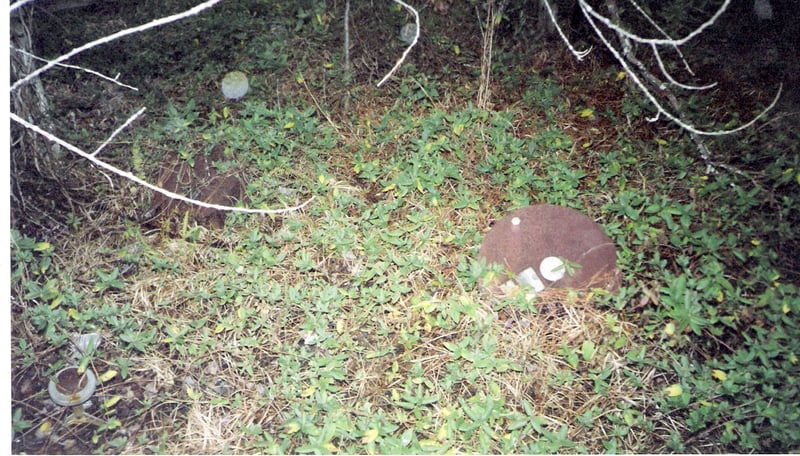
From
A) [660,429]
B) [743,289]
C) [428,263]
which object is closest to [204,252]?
[428,263]

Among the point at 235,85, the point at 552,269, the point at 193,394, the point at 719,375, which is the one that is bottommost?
the point at 193,394

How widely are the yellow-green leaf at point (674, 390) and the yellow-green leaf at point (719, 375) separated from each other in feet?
0.51

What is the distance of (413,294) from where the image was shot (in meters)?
2.41

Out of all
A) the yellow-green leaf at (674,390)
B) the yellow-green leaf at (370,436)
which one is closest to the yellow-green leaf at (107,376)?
the yellow-green leaf at (370,436)

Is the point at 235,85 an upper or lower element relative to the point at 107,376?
upper

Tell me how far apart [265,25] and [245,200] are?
169 cm

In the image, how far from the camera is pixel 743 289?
216 cm

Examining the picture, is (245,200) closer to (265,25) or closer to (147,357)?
(147,357)

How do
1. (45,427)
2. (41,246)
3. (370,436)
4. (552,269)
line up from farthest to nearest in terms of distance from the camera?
(41,246) < (552,269) < (45,427) < (370,436)

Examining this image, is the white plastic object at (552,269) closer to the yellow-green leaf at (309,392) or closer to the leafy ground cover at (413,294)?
the leafy ground cover at (413,294)

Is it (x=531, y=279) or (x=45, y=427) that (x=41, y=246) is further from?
(x=531, y=279)

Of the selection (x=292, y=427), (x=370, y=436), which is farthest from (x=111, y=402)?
(x=370, y=436)

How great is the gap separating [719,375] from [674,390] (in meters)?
0.20

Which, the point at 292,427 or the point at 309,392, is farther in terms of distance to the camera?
the point at 309,392
